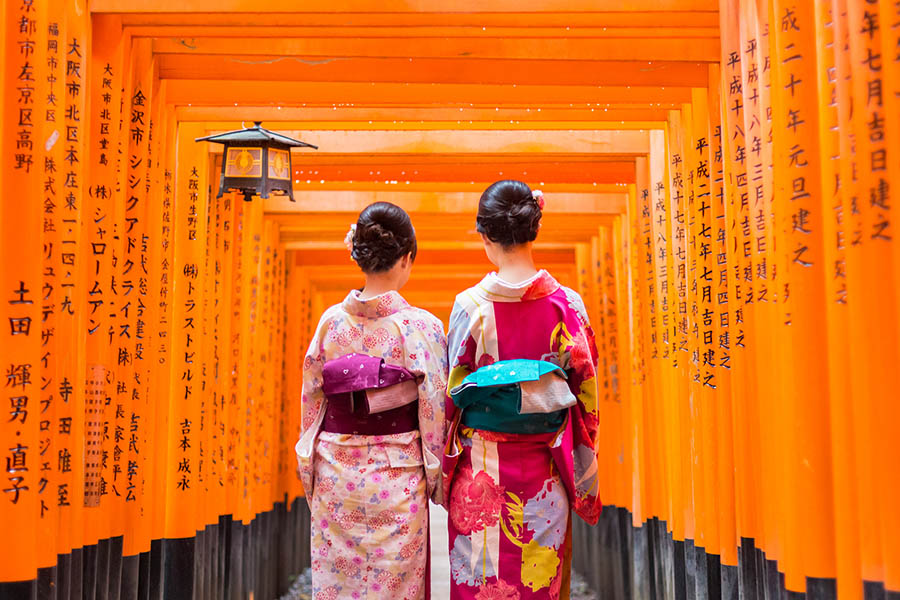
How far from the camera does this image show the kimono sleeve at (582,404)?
14.2 feet

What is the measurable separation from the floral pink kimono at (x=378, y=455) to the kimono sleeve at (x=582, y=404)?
2.21 ft

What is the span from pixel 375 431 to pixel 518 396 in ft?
2.81

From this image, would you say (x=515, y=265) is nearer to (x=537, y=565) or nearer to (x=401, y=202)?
(x=537, y=565)

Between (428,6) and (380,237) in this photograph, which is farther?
(428,6)

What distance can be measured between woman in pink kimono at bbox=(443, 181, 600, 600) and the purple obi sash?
0.30m

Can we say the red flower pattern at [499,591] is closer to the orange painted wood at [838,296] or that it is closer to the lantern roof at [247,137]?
the orange painted wood at [838,296]

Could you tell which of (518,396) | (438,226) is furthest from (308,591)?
(518,396)

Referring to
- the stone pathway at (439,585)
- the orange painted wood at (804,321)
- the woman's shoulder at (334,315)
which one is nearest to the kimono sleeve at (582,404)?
the orange painted wood at (804,321)

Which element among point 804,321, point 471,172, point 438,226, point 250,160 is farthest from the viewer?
point 438,226

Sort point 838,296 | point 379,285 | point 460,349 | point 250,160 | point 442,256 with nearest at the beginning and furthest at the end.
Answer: point 838,296, point 460,349, point 379,285, point 250,160, point 442,256

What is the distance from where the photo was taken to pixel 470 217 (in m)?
9.91

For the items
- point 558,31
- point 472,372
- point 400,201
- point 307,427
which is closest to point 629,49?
point 558,31

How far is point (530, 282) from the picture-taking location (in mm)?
4371

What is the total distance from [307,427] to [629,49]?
2.75 metres
